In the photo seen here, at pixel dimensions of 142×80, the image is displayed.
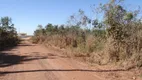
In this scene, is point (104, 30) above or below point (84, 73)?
above

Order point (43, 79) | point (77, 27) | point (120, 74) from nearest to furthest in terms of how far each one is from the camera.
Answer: point (43, 79) < point (120, 74) < point (77, 27)

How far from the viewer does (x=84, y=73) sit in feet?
34.2

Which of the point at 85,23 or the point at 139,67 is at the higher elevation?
the point at 85,23

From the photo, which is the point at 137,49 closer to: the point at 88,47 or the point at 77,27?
the point at 88,47

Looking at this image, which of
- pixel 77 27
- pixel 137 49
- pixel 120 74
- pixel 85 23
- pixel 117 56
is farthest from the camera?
pixel 77 27

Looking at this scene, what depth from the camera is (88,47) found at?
17172mm

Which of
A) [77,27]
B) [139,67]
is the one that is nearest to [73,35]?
[77,27]

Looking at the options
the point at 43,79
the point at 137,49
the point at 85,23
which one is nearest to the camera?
the point at 43,79

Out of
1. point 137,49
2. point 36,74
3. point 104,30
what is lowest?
point 36,74

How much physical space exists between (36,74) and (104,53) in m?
4.98

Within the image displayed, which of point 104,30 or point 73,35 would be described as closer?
point 104,30

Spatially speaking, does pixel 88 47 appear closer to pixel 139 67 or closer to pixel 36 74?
pixel 139 67

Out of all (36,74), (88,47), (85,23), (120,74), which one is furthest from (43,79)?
(85,23)

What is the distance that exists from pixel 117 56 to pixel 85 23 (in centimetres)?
1120
